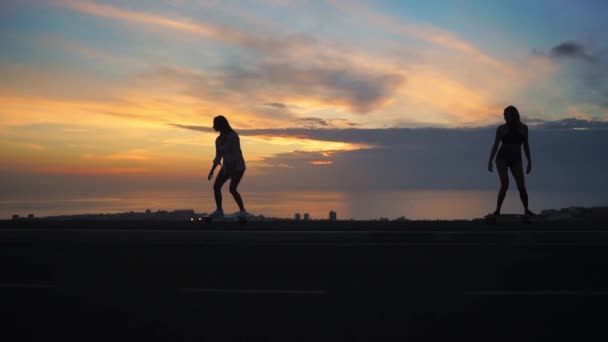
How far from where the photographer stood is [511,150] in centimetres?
1166

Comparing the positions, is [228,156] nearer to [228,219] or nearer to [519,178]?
[228,219]

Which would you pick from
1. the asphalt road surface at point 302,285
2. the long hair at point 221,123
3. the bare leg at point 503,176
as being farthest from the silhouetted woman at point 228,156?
the bare leg at point 503,176

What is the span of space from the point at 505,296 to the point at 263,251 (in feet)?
13.0

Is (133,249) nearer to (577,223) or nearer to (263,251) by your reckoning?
(263,251)

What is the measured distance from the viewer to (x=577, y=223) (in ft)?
38.6

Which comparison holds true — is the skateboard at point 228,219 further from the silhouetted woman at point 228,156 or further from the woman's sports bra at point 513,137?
the woman's sports bra at point 513,137

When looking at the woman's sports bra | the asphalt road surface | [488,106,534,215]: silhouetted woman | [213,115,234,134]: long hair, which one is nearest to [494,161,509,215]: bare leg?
[488,106,534,215]: silhouetted woman

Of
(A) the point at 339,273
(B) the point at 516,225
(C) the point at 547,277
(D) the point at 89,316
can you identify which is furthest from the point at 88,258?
(B) the point at 516,225

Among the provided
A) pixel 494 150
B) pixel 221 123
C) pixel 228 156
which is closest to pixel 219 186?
pixel 228 156

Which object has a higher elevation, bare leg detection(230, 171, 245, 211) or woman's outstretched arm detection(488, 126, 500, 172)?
woman's outstretched arm detection(488, 126, 500, 172)

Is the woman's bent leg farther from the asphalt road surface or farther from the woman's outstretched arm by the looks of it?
the asphalt road surface

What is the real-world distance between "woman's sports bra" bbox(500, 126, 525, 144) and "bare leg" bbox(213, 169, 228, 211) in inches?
240

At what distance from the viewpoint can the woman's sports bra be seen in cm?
1155

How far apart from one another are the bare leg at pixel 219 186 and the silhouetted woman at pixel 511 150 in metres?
5.81
